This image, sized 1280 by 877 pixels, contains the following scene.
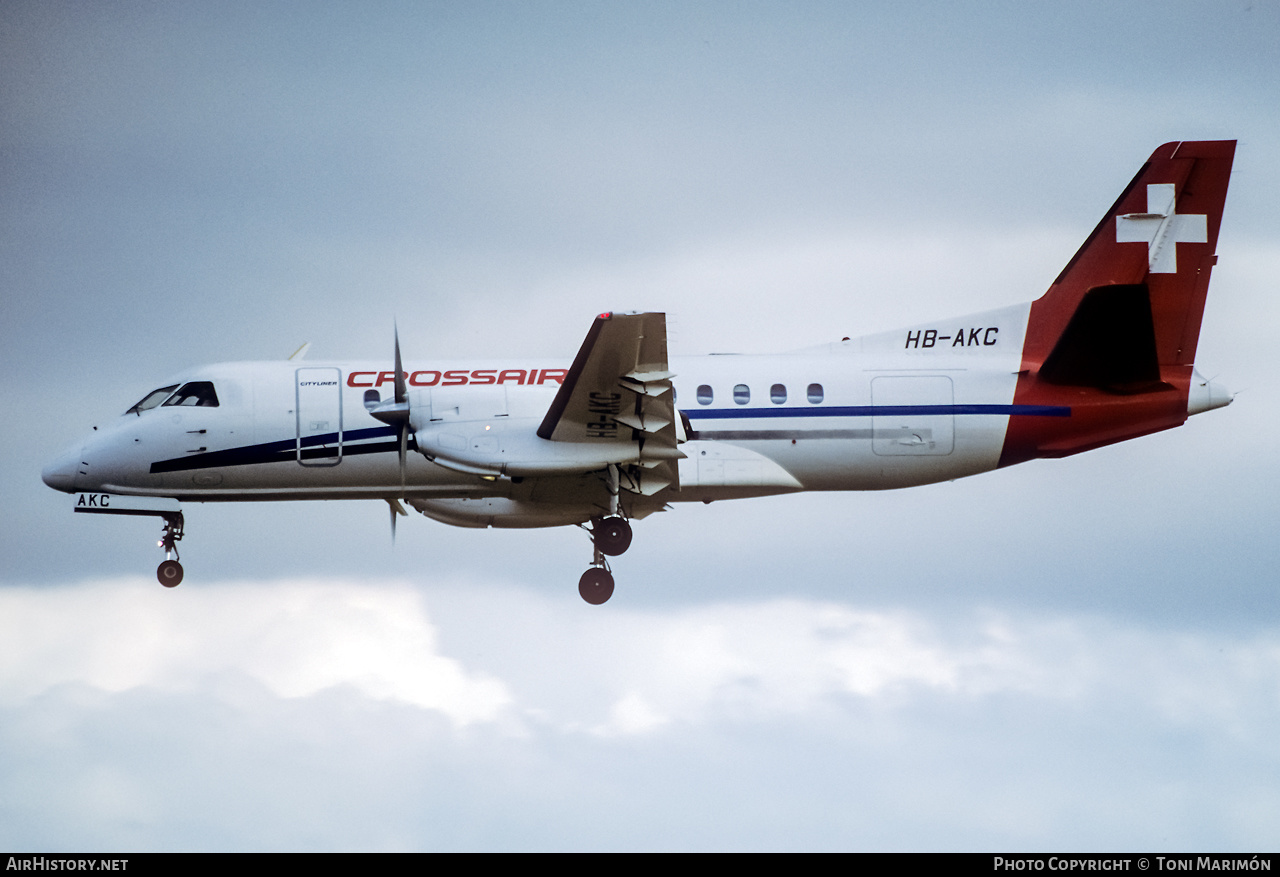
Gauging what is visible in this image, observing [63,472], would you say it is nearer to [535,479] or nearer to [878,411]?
[535,479]

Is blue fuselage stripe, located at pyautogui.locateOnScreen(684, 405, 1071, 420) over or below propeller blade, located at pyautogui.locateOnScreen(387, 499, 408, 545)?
over

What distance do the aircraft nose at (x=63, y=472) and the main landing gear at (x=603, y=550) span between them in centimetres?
951

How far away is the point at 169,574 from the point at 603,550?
→ 8.31 metres

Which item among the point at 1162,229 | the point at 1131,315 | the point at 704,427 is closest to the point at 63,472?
the point at 704,427

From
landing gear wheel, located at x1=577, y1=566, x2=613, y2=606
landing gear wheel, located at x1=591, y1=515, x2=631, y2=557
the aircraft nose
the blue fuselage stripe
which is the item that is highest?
the blue fuselage stripe

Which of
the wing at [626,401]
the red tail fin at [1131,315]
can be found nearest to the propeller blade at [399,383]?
the wing at [626,401]

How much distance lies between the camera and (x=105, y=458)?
25.9 meters

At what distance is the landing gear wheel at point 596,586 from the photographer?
26.2 metres

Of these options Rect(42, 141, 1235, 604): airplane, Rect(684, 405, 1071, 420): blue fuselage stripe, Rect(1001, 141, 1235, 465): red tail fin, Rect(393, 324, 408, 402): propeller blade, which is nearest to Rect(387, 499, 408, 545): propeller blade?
Rect(42, 141, 1235, 604): airplane

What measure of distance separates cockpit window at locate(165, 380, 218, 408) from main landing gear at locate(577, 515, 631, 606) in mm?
7369

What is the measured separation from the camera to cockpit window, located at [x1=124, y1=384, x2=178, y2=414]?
1037 inches

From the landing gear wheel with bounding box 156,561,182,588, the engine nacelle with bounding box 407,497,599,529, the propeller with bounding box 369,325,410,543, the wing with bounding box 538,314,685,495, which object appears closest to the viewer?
the wing with bounding box 538,314,685,495

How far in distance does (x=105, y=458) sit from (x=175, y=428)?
55.3 inches

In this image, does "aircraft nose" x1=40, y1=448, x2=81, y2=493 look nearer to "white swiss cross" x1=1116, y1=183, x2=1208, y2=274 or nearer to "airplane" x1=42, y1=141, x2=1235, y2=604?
"airplane" x1=42, y1=141, x2=1235, y2=604
